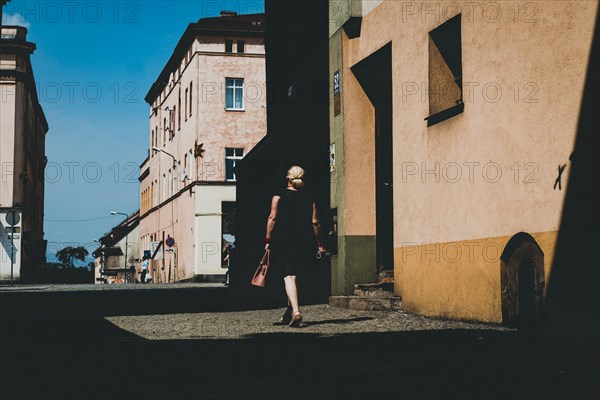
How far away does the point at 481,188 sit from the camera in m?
9.89

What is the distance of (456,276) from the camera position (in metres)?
10.3

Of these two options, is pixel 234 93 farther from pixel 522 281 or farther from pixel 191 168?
pixel 522 281

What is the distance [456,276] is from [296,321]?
200 cm

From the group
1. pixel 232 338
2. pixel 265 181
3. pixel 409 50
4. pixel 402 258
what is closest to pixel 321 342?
pixel 232 338

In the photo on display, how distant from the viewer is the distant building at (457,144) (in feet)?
27.9

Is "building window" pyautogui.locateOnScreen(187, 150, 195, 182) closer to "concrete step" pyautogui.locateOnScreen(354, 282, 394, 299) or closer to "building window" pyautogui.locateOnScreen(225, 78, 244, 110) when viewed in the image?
"building window" pyautogui.locateOnScreen(225, 78, 244, 110)

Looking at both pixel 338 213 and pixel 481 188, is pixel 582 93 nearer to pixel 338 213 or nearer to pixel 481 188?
pixel 481 188

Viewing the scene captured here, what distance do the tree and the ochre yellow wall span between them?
102769mm

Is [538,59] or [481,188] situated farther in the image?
[481,188]

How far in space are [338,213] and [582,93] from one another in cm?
614

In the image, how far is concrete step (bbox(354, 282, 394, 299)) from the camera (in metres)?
12.9

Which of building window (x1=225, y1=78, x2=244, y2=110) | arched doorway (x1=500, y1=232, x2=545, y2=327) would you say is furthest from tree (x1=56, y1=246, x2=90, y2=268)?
arched doorway (x1=500, y1=232, x2=545, y2=327)

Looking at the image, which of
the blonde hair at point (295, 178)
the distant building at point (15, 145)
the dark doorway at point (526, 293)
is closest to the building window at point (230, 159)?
the distant building at point (15, 145)

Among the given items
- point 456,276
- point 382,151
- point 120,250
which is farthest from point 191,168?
point 456,276
